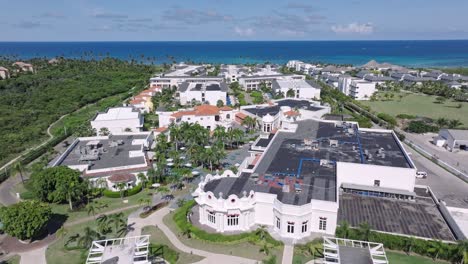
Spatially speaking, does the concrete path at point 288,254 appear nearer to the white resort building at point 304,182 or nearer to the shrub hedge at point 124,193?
the white resort building at point 304,182

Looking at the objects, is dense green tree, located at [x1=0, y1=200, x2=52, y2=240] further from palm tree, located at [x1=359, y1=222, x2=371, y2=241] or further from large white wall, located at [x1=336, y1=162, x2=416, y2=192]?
large white wall, located at [x1=336, y1=162, x2=416, y2=192]

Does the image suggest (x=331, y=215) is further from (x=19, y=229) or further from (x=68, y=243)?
(x=19, y=229)

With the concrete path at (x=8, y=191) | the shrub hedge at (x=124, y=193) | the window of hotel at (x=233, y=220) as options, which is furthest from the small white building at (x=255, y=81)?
the window of hotel at (x=233, y=220)

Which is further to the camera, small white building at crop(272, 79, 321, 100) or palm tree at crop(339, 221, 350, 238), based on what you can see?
small white building at crop(272, 79, 321, 100)

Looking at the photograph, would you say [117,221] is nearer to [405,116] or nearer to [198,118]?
[198,118]

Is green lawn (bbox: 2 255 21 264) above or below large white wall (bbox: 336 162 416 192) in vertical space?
below

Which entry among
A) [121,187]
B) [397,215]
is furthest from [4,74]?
[397,215]

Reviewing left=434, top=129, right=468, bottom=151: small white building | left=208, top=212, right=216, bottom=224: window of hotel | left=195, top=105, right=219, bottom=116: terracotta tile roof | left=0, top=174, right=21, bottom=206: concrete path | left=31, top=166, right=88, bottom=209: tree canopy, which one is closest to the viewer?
left=208, top=212, right=216, bottom=224: window of hotel

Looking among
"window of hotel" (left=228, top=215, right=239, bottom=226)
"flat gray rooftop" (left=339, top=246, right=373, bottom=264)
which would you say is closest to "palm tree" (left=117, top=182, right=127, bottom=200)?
"window of hotel" (left=228, top=215, right=239, bottom=226)
